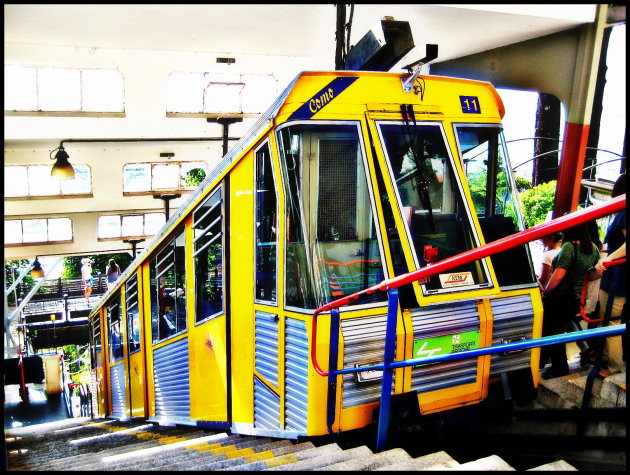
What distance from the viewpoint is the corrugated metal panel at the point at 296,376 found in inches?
143

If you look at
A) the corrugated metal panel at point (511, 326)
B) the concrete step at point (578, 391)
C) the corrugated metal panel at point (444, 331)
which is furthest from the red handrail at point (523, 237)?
the concrete step at point (578, 391)

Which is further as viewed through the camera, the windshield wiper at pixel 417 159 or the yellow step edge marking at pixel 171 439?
the yellow step edge marking at pixel 171 439

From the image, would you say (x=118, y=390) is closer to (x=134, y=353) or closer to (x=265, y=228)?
(x=134, y=353)

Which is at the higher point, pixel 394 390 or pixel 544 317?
pixel 544 317

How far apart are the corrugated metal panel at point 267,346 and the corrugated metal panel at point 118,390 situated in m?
4.99

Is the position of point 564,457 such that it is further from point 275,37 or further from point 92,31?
point 92,31

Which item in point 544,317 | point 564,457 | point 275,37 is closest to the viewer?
point 564,457

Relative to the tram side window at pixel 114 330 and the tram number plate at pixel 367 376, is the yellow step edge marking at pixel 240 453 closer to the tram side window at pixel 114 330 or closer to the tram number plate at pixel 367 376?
the tram number plate at pixel 367 376

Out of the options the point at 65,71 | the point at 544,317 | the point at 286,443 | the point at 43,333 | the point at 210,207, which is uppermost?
the point at 65,71

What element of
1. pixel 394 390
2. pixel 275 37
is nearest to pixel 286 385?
pixel 394 390

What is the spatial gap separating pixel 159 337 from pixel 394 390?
11.6ft

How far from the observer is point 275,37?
6.76 metres

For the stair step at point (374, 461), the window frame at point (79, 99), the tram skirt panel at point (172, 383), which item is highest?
the window frame at point (79, 99)

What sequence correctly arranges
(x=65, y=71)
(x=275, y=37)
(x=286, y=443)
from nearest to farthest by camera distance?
(x=286, y=443) → (x=275, y=37) → (x=65, y=71)
